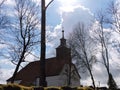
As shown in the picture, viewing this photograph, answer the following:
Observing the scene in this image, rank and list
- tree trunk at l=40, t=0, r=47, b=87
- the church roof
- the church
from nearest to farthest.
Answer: tree trunk at l=40, t=0, r=47, b=87
the church
the church roof

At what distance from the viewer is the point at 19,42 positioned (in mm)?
34844

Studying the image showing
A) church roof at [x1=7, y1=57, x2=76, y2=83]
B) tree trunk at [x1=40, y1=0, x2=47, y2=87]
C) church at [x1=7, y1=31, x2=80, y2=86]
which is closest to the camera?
tree trunk at [x1=40, y1=0, x2=47, y2=87]

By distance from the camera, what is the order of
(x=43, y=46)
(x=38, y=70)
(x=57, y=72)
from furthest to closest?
(x=38, y=70) → (x=57, y=72) → (x=43, y=46)

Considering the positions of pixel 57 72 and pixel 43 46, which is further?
pixel 57 72

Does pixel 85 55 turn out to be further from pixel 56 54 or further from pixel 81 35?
pixel 56 54

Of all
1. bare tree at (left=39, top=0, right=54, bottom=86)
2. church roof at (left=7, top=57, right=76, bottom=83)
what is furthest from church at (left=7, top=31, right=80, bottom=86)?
bare tree at (left=39, top=0, right=54, bottom=86)

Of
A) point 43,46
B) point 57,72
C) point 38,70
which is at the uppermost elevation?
point 38,70

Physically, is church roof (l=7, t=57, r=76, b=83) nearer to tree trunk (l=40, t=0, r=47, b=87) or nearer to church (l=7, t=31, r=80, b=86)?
church (l=7, t=31, r=80, b=86)

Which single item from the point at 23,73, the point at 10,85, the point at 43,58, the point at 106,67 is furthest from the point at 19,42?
the point at 23,73

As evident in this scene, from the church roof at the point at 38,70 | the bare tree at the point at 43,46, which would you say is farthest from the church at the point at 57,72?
the bare tree at the point at 43,46

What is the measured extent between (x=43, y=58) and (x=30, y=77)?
7046cm

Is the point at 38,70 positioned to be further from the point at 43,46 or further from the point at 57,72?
the point at 43,46

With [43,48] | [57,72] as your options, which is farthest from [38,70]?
[43,48]

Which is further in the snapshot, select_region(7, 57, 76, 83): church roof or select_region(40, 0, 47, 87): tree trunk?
select_region(7, 57, 76, 83): church roof
